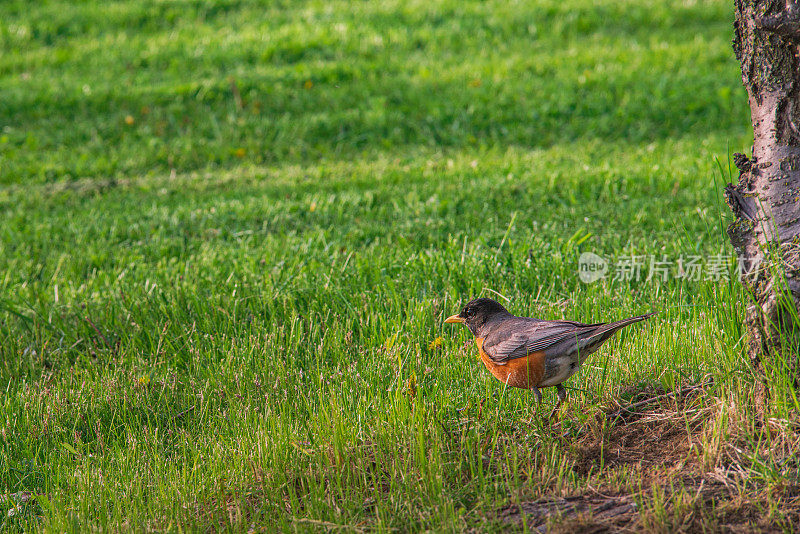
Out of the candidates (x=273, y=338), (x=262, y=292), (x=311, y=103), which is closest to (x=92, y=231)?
(x=262, y=292)

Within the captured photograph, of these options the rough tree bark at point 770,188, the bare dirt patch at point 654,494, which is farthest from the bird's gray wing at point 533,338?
the rough tree bark at point 770,188

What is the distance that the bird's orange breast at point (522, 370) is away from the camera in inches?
129

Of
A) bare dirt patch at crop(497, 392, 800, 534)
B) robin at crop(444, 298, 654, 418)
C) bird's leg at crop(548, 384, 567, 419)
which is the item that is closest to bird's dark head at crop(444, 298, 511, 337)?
robin at crop(444, 298, 654, 418)

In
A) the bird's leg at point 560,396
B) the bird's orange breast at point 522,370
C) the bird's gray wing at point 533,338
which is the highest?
the bird's gray wing at point 533,338

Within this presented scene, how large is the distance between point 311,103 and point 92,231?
4941mm

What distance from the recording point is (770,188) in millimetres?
3107

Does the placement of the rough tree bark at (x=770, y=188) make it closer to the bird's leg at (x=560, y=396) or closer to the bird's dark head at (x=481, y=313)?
the bird's leg at (x=560, y=396)

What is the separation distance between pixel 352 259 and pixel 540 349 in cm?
296

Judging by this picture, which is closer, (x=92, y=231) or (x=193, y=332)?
(x=193, y=332)

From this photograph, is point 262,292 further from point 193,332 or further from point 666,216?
point 666,216

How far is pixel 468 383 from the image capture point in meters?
3.96

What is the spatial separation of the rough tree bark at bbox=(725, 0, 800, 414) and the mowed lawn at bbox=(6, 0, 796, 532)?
0.52 ft

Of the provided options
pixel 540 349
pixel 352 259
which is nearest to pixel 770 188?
pixel 540 349

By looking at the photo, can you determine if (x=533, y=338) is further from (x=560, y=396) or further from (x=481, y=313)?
(x=481, y=313)
